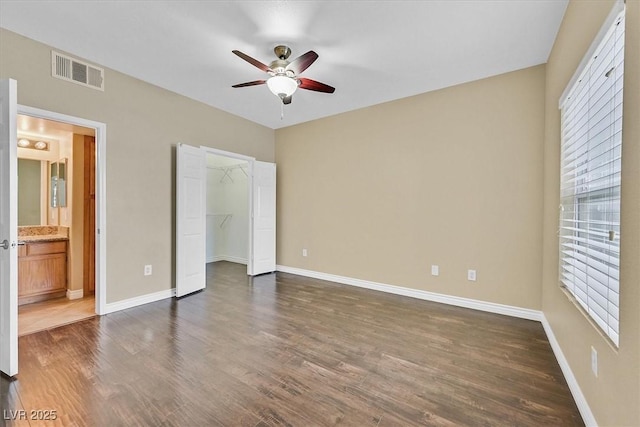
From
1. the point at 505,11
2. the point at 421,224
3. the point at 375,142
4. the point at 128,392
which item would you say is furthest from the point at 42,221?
the point at 505,11

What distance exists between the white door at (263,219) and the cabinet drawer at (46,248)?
8.44 ft

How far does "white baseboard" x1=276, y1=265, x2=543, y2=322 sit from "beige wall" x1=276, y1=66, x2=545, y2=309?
0.22ft

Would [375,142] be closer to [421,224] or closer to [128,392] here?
[421,224]

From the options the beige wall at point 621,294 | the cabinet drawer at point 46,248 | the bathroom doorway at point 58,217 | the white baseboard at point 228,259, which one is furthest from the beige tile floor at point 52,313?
the beige wall at point 621,294

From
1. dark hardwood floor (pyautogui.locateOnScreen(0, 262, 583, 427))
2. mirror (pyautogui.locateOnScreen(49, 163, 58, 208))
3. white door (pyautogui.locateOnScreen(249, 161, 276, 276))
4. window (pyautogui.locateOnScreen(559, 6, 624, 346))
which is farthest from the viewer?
white door (pyautogui.locateOnScreen(249, 161, 276, 276))

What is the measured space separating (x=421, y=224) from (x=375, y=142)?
4.62 ft

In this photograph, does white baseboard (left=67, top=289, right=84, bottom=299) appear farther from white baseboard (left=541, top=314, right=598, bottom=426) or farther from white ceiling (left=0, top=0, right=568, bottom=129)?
white baseboard (left=541, top=314, right=598, bottom=426)

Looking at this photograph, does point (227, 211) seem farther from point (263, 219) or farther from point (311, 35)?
point (311, 35)

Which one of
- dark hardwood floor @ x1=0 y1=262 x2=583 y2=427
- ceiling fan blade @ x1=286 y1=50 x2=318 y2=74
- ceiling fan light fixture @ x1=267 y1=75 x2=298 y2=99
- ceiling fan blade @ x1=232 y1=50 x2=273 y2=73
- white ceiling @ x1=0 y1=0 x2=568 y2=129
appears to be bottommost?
dark hardwood floor @ x1=0 y1=262 x2=583 y2=427

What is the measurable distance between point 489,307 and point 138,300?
426cm

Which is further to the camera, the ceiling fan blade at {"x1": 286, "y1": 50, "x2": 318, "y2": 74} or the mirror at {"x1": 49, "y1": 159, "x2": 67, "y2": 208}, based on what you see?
the mirror at {"x1": 49, "y1": 159, "x2": 67, "y2": 208}

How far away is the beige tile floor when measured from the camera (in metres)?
2.85

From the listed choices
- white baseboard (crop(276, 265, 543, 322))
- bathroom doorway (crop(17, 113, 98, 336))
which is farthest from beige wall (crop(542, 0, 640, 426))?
bathroom doorway (crop(17, 113, 98, 336))

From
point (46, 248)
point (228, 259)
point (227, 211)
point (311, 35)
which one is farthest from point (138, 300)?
point (311, 35)
